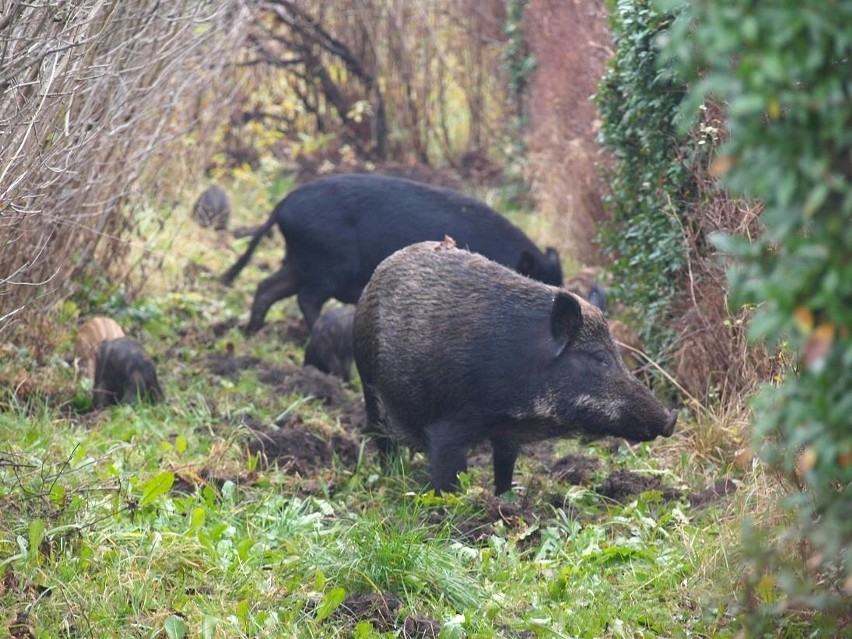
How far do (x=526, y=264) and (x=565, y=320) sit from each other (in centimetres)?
225

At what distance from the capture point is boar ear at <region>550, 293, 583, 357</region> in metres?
5.59

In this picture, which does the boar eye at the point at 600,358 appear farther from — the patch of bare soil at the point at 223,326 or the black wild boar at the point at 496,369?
the patch of bare soil at the point at 223,326

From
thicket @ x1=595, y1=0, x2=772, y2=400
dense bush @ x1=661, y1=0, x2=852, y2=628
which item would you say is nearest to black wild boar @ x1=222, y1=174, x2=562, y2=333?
thicket @ x1=595, y1=0, x2=772, y2=400

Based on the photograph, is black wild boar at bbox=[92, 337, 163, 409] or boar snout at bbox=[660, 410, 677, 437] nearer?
boar snout at bbox=[660, 410, 677, 437]

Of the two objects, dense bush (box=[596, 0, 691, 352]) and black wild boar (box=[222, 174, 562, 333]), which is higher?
dense bush (box=[596, 0, 691, 352])

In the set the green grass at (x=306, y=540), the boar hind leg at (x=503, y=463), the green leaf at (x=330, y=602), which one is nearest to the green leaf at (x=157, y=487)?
the green grass at (x=306, y=540)

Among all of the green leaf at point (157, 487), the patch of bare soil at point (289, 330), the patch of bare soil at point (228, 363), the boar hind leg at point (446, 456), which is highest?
the green leaf at point (157, 487)

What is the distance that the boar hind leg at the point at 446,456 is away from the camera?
5.70m

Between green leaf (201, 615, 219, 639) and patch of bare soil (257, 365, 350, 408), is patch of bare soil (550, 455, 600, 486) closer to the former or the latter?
patch of bare soil (257, 365, 350, 408)

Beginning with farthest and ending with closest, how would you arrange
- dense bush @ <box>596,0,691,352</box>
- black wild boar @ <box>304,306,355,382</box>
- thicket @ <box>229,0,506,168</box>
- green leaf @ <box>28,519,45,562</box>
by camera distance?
thicket @ <box>229,0,506,168</box> → black wild boar @ <box>304,306,355,382</box> → dense bush @ <box>596,0,691,352</box> → green leaf @ <box>28,519,45,562</box>

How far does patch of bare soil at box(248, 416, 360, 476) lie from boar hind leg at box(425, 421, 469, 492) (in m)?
0.71

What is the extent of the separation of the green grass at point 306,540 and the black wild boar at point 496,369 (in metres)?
0.31

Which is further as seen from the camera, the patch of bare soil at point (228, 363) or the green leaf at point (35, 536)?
the patch of bare soil at point (228, 363)

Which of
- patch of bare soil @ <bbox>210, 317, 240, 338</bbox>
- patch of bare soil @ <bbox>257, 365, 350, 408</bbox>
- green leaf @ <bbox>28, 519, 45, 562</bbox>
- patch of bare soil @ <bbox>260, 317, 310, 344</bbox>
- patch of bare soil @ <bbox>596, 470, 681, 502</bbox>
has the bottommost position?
patch of bare soil @ <bbox>260, 317, 310, 344</bbox>
